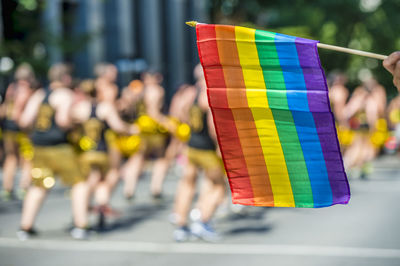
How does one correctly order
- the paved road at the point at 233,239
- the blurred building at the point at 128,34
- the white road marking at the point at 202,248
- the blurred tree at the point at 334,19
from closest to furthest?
the paved road at the point at 233,239
the white road marking at the point at 202,248
the blurred building at the point at 128,34
the blurred tree at the point at 334,19

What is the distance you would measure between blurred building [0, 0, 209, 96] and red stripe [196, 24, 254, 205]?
1188 cm

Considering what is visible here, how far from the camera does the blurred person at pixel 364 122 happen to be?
12633 millimetres

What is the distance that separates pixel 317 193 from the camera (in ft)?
11.7

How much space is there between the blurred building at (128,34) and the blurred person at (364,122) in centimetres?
687

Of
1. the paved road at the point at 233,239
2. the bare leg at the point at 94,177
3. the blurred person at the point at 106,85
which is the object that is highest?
the blurred person at the point at 106,85

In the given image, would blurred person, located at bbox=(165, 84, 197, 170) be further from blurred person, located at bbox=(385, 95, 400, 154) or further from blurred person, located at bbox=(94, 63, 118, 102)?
blurred person, located at bbox=(385, 95, 400, 154)

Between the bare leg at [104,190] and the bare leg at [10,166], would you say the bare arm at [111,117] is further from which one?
the bare leg at [10,166]

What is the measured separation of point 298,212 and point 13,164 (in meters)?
4.76

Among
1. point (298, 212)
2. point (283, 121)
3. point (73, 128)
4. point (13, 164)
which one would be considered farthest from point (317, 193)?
point (13, 164)

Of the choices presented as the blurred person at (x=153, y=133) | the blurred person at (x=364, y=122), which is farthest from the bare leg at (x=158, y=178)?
the blurred person at (x=364, y=122)

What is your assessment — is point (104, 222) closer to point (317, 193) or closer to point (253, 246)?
point (253, 246)

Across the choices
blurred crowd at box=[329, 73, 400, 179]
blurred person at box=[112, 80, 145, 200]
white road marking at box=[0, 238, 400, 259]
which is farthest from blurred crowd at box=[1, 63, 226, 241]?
blurred crowd at box=[329, 73, 400, 179]

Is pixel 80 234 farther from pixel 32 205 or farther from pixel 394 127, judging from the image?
pixel 394 127

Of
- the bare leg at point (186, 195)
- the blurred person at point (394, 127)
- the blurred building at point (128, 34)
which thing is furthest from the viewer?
the blurred building at point (128, 34)
